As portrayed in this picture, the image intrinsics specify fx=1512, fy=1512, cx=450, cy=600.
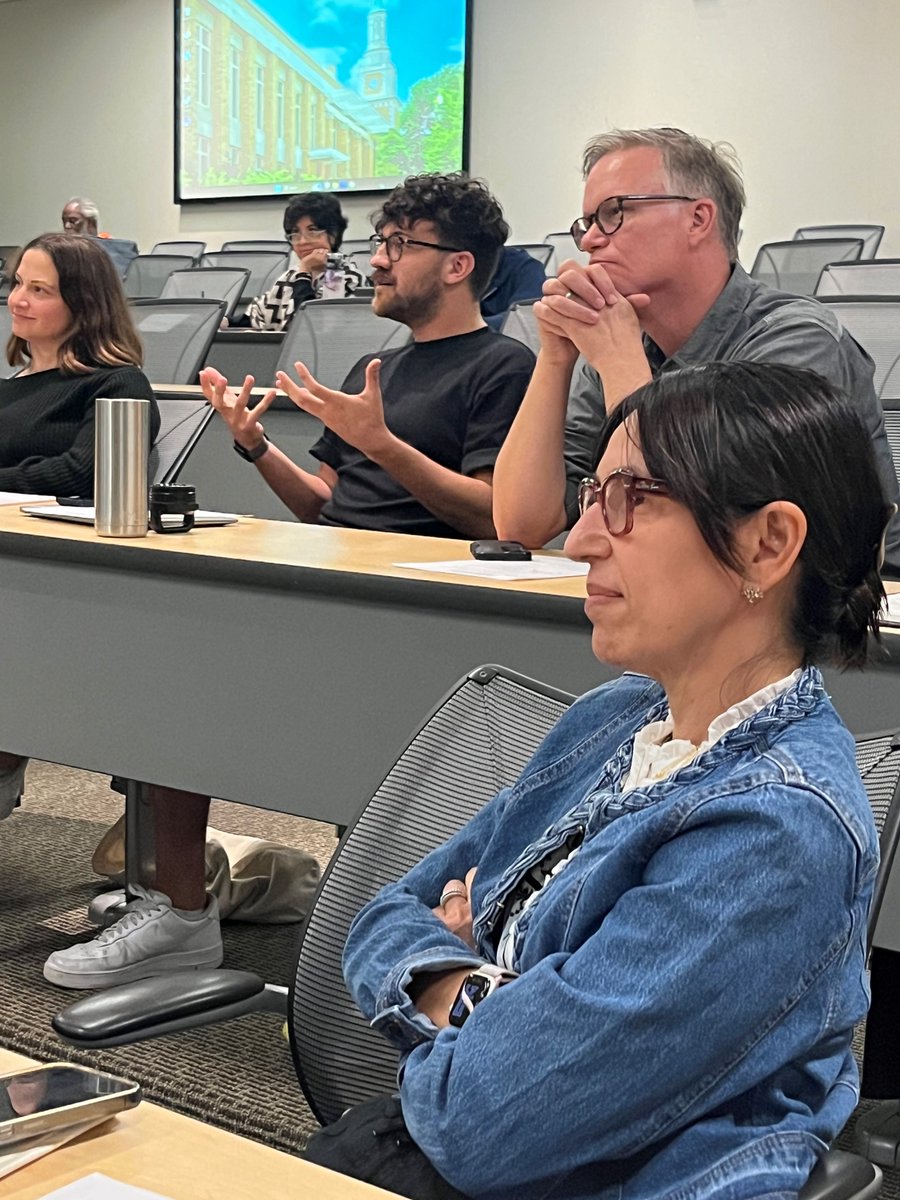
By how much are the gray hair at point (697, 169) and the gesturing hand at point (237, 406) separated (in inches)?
25.7

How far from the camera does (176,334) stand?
407cm

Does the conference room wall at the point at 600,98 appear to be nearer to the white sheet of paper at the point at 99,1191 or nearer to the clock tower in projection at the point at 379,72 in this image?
the clock tower in projection at the point at 379,72

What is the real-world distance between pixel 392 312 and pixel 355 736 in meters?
1.18

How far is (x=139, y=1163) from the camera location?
686 mm

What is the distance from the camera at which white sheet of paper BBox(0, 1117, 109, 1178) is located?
0.68 meters

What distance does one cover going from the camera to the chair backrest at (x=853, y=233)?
7297mm

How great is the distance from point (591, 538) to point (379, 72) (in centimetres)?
951

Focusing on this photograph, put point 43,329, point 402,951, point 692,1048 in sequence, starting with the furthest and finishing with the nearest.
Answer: point 43,329 → point 402,951 → point 692,1048

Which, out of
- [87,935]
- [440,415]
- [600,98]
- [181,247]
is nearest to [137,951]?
[87,935]

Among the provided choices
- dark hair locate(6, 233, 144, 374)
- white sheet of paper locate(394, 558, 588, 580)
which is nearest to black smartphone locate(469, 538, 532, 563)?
white sheet of paper locate(394, 558, 588, 580)

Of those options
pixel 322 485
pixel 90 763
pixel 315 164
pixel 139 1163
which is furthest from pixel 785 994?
pixel 315 164

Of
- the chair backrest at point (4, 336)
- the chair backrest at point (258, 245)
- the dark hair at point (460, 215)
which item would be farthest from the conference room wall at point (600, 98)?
the dark hair at point (460, 215)

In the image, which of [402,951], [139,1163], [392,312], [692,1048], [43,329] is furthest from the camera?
[43,329]

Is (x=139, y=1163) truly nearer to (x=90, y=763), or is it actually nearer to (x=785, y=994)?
(x=785, y=994)
